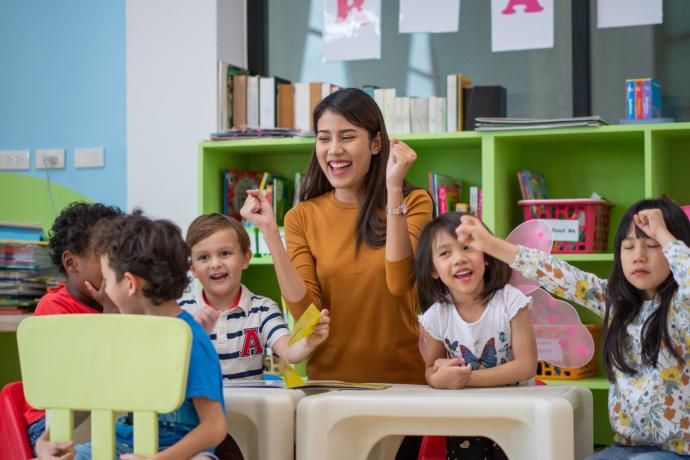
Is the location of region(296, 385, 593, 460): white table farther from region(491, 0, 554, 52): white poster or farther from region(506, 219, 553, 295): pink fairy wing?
region(491, 0, 554, 52): white poster

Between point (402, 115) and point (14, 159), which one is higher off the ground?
point (402, 115)

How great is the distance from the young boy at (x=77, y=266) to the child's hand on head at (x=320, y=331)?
0.49m

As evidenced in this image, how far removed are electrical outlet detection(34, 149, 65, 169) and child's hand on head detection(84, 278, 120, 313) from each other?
88.5 inches

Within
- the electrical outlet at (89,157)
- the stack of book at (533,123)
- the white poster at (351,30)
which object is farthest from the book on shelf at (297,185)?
the electrical outlet at (89,157)

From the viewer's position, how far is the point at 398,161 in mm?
1906

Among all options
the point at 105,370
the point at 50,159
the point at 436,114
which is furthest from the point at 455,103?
the point at 105,370

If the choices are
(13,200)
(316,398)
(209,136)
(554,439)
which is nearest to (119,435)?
(316,398)

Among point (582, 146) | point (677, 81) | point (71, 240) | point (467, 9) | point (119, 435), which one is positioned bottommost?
point (119, 435)

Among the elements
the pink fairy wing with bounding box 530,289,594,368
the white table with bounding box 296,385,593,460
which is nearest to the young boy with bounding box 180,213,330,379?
the white table with bounding box 296,385,593,460

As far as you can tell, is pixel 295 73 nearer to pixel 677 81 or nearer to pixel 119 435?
pixel 677 81

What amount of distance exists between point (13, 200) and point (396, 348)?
107 inches

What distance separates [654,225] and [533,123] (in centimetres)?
160

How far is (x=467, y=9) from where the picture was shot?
12.7 feet

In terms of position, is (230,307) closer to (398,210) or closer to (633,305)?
(398,210)
